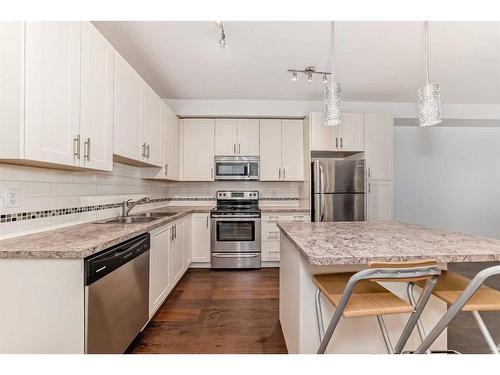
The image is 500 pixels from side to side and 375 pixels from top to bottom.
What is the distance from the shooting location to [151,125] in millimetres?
2756

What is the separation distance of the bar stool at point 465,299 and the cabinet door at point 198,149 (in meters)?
3.14

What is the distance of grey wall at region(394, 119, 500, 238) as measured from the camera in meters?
4.43

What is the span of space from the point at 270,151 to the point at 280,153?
0.16 metres

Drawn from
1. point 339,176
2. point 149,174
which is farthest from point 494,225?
point 149,174

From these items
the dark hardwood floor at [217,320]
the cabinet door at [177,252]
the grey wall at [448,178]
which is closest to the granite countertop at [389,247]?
the dark hardwood floor at [217,320]

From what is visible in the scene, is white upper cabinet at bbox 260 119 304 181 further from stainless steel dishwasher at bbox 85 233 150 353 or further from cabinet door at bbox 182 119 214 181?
stainless steel dishwasher at bbox 85 233 150 353

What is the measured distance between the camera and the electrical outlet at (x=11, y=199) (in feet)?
4.64

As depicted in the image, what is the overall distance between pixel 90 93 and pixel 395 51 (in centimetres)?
261

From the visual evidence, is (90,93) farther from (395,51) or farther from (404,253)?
(395,51)

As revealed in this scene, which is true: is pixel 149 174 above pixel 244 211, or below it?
above

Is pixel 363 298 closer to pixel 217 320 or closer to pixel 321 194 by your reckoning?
pixel 217 320

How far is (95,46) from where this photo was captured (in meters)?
1.70

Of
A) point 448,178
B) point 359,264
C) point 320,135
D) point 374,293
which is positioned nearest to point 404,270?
point 359,264

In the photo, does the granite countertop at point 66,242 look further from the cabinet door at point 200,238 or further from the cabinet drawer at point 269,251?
the cabinet drawer at point 269,251
